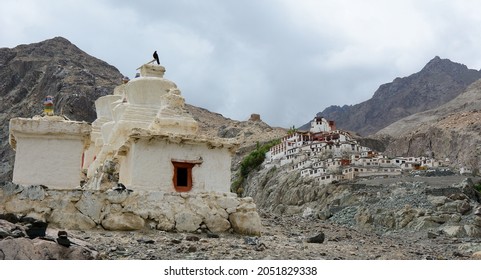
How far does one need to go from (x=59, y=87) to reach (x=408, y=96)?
112m

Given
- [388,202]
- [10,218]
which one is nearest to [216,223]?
[10,218]

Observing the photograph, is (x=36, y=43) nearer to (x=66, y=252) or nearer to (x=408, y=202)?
(x=408, y=202)

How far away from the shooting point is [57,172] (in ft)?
54.0

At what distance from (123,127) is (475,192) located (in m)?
24.3

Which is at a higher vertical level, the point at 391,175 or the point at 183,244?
the point at 391,175

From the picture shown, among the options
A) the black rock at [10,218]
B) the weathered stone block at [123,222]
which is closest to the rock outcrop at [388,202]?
the weathered stone block at [123,222]

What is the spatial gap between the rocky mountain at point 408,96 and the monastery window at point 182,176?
139 m

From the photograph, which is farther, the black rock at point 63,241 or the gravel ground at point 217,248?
the gravel ground at point 217,248

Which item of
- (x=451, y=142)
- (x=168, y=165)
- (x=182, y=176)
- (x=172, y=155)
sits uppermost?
(x=451, y=142)

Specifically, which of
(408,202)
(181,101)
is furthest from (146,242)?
(408,202)

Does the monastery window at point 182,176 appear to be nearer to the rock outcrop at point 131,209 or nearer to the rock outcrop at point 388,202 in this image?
the rock outcrop at point 131,209

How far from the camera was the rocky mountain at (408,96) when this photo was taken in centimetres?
15775

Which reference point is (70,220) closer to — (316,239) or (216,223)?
(216,223)

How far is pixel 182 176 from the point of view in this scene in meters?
16.2
